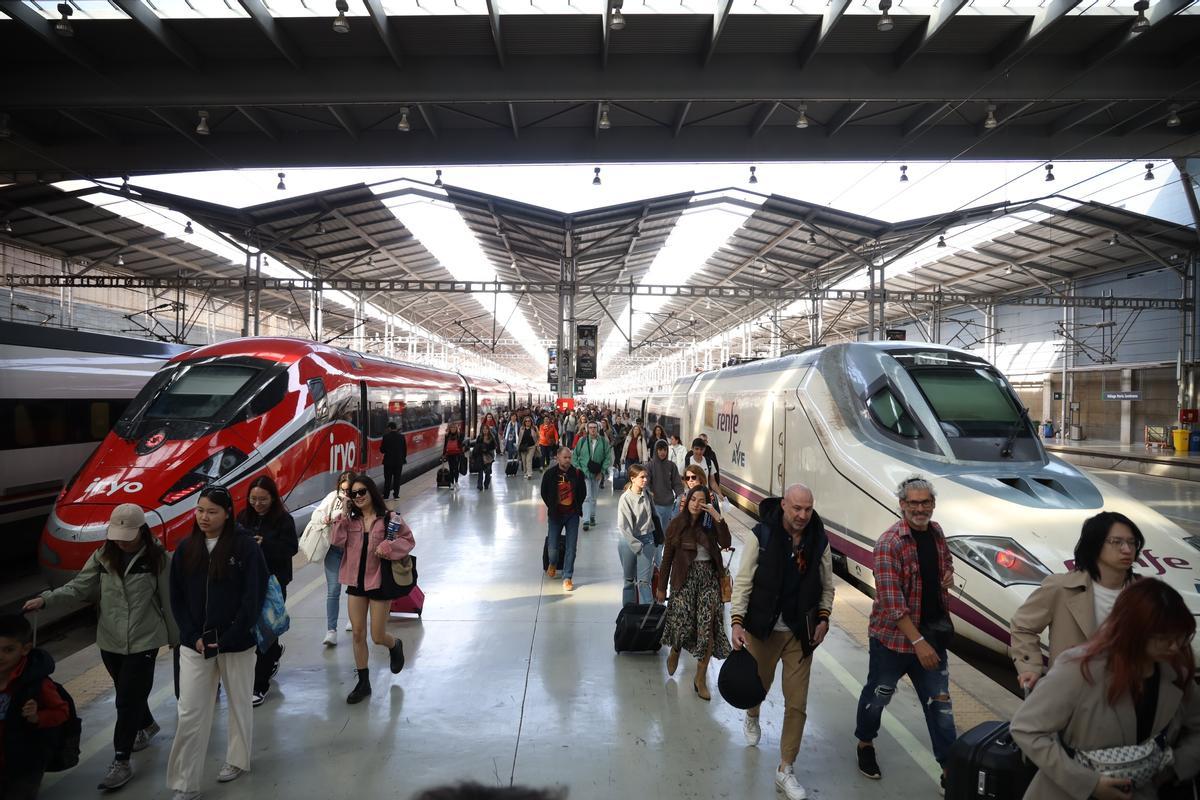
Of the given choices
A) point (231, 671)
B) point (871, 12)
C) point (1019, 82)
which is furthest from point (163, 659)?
point (1019, 82)

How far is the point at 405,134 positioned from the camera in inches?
580

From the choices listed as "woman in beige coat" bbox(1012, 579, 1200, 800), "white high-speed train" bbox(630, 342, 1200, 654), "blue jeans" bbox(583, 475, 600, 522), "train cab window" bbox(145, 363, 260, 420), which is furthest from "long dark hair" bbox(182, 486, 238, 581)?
"blue jeans" bbox(583, 475, 600, 522)

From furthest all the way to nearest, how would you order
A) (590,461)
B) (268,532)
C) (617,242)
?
(617,242) < (590,461) < (268,532)

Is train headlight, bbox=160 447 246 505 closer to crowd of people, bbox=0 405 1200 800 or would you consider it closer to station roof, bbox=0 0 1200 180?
crowd of people, bbox=0 405 1200 800

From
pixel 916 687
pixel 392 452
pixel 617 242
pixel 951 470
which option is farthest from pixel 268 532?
pixel 617 242

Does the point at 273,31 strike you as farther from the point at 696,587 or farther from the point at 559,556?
the point at 696,587

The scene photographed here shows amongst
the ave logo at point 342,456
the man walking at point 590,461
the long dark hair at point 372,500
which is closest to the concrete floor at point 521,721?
the long dark hair at point 372,500

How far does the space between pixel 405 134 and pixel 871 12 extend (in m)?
9.28

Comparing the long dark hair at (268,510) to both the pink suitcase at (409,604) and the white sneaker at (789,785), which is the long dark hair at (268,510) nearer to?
the pink suitcase at (409,604)

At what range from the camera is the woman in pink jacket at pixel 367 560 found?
15.1 ft

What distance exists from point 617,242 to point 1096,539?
78.5 feet

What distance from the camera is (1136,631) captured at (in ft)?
6.90

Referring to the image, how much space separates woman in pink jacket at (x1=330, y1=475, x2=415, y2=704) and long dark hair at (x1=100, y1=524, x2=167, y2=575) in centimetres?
113

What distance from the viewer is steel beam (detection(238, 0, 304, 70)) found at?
9.91 m
